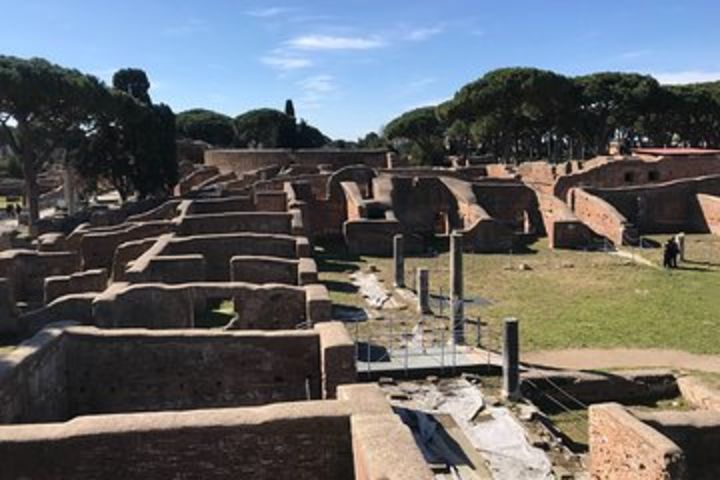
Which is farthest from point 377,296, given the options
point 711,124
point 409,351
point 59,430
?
point 711,124

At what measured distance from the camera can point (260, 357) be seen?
11.7 meters

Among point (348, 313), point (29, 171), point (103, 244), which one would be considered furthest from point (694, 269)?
point (29, 171)

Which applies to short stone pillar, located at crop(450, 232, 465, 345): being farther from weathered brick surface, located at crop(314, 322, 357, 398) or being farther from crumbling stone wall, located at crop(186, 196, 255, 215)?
crumbling stone wall, located at crop(186, 196, 255, 215)

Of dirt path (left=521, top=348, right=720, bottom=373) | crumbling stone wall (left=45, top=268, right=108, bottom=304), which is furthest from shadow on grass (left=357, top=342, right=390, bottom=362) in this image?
crumbling stone wall (left=45, top=268, right=108, bottom=304)

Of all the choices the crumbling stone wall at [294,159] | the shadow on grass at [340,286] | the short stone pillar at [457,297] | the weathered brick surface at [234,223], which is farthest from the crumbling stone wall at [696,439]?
the crumbling stone wall at [294,159]

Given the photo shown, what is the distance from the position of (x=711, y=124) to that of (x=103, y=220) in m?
56.1

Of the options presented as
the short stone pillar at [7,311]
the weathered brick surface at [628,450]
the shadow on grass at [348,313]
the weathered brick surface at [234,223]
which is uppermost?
the weathered brick surface at [234,223]

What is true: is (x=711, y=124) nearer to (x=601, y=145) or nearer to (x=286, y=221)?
(x=601, y=145)

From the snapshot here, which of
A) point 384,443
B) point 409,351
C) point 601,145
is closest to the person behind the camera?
point 384,443

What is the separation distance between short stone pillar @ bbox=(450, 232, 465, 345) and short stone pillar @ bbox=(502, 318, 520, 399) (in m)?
2.89

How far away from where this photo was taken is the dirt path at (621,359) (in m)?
16.6

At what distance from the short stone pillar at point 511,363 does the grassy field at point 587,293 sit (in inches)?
140

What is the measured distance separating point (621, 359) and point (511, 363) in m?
4.07

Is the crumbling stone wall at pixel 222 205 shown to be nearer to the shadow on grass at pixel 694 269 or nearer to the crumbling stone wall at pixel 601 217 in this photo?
the crumbling stone wall at pixel 601 217
